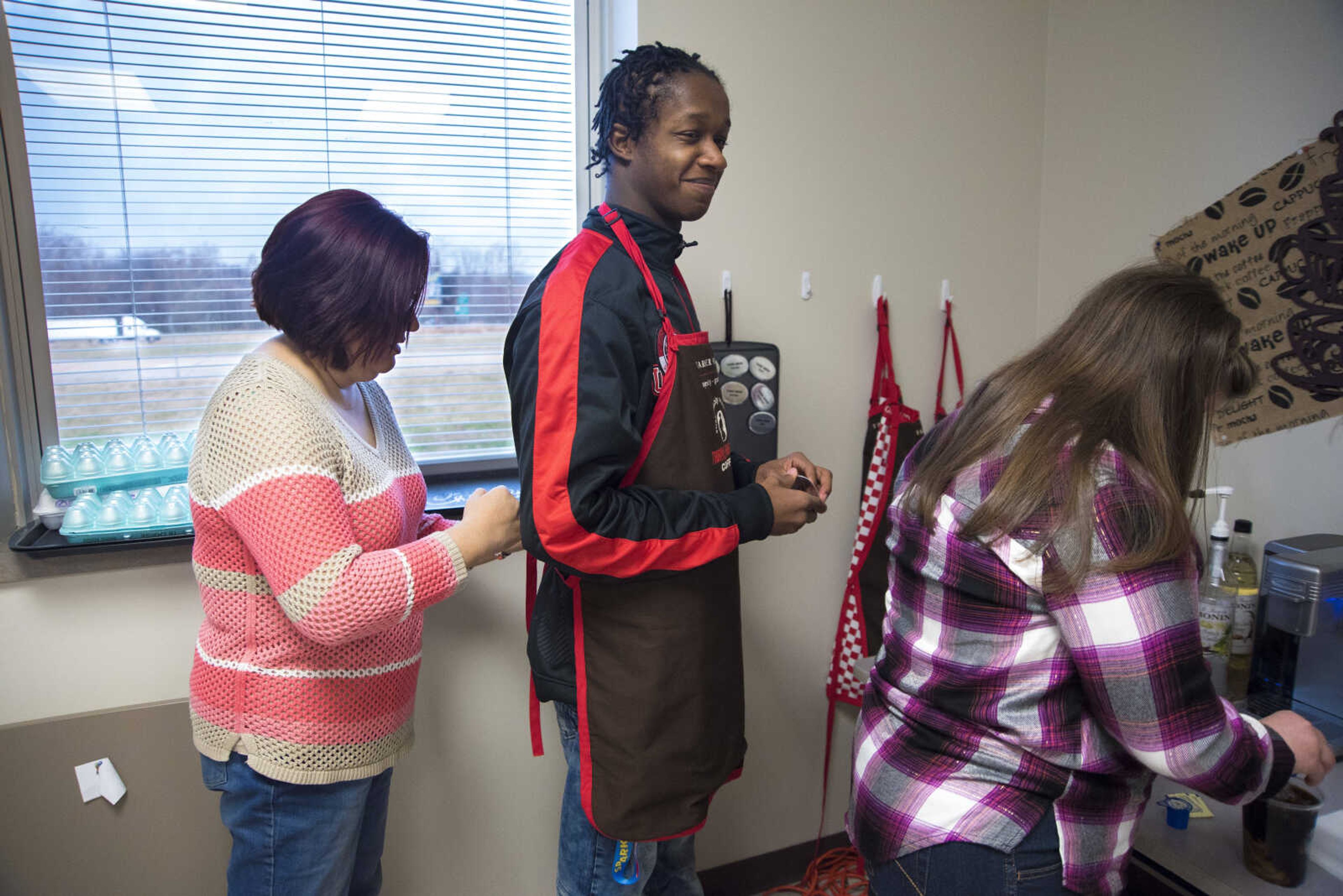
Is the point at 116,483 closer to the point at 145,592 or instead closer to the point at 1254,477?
the point at 145,592

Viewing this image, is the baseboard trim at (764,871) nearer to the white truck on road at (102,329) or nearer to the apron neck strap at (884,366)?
the apron neck strap at (884,366)

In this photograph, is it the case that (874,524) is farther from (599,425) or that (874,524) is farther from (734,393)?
(599,425)

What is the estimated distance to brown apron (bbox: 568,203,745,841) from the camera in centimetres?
115

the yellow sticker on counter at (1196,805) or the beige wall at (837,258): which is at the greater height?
the beige wall at (837,258)

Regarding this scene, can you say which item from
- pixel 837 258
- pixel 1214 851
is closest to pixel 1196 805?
pixel 1214 851

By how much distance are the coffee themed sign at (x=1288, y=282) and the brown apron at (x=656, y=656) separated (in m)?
0.88

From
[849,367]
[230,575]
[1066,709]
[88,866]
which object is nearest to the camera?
[1066,709]

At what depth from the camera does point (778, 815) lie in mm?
2041

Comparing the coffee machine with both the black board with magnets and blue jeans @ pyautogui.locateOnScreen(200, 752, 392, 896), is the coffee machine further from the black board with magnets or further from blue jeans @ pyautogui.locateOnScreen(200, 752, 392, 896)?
blue jeans @ pyautogui.locateOnScreen(200, 752, 392, 896)

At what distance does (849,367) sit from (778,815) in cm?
106

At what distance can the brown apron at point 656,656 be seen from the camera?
115cm

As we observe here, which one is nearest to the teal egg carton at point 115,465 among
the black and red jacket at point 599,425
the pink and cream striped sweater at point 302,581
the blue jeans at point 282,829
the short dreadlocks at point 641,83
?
the pink and cream striped sweater at point 302,581

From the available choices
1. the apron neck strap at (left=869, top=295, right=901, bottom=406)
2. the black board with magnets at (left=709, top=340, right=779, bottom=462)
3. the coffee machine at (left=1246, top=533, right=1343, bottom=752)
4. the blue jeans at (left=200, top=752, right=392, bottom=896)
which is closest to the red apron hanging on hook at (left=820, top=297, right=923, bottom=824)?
the apron neck strap at (left=869, top=295, right=901, bottom=406)

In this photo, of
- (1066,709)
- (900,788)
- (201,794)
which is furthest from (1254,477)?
(201,794)
